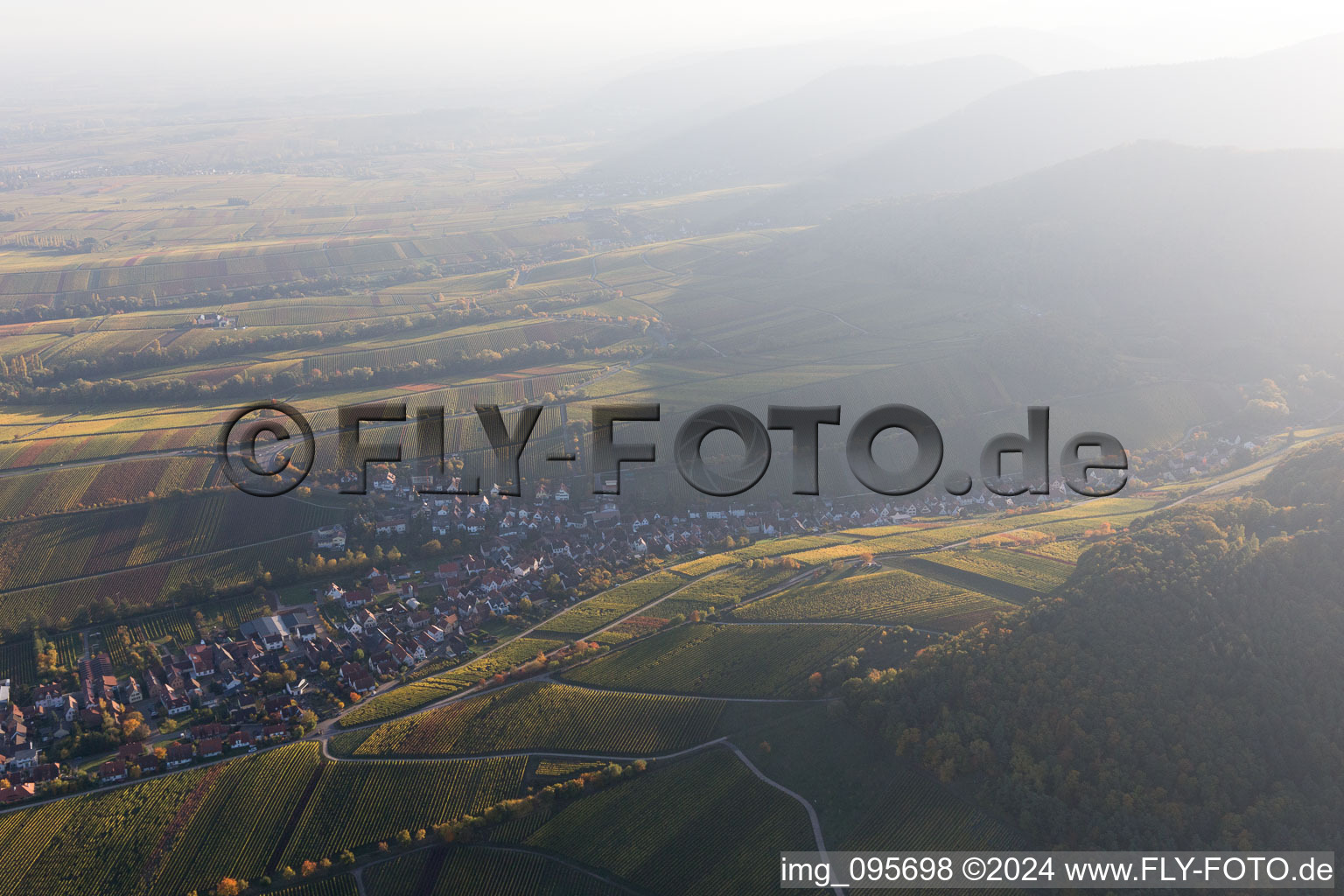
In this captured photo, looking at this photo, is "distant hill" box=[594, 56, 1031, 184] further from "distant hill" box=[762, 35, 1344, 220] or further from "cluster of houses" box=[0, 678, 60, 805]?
"cluster of houses" box=[0, 678, 60, 805]

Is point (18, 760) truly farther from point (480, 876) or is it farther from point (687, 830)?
point (687, 830)

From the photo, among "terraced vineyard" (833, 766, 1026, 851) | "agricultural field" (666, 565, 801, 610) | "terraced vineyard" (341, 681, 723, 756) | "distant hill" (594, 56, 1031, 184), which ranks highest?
"distant hill" (594, 56, 1031, 184)

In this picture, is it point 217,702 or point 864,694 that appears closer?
point 864,694

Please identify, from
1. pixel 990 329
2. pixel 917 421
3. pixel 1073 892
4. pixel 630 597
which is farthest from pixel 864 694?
pixel 990 329

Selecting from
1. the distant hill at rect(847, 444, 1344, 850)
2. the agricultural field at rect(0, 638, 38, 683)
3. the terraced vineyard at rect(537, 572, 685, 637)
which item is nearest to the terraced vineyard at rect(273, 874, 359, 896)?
the terraced vineyard at rect(537, 572, 685, 637)

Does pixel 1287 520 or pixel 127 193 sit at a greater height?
pixel 127 193

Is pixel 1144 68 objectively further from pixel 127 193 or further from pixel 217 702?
pixel 127 193

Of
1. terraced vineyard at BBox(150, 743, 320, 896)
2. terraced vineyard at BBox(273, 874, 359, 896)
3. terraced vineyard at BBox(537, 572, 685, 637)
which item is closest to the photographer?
terraced vineyard at BBox(273, 874, 359, 896)

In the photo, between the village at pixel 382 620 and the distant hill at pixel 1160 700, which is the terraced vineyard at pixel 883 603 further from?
the village at pixel 382 620
